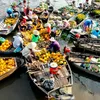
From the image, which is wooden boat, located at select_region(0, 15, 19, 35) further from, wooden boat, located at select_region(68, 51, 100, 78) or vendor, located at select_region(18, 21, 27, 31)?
wooden boat, located at select_region(68, 51, 100, 78)

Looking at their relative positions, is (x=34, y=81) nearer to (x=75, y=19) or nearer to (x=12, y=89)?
(x=12, y=89)

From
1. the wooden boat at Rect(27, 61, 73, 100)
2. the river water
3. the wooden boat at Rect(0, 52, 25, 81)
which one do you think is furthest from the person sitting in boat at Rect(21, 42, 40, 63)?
the river water

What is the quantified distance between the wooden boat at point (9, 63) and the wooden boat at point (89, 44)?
3872 millimetres

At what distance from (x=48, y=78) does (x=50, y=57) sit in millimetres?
1994

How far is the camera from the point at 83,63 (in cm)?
1355

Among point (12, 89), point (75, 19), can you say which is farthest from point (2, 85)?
point (75, 19)

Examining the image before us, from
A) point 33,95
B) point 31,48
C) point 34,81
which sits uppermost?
point 31,48

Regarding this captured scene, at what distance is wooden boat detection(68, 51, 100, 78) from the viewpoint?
13267 mm

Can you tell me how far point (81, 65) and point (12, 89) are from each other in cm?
394

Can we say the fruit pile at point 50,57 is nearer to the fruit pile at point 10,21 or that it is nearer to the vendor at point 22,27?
the vendor at point 22,27

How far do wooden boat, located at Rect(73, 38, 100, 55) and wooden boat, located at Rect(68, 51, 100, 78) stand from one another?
802mm

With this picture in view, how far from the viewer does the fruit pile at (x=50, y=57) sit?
43.9ft

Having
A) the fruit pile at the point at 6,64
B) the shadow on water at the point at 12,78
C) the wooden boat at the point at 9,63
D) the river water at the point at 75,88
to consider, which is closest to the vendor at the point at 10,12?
the wooden boat at the point at 9,63

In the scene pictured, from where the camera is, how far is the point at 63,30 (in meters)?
17.5
